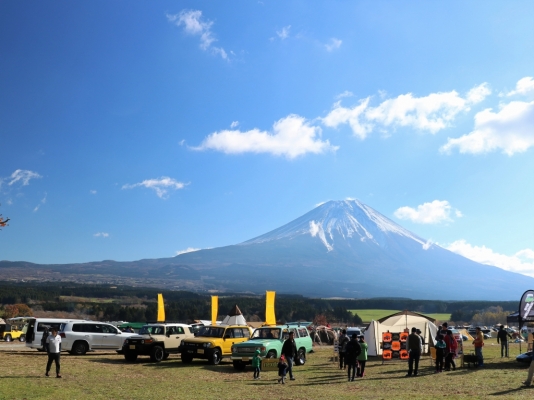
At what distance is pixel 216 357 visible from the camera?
21781 mm

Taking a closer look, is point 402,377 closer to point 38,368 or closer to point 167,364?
point 167,364

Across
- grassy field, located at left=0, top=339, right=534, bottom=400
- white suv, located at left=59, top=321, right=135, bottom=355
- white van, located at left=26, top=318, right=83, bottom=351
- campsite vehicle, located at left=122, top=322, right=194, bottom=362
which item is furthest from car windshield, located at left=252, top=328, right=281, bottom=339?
white van, located at left=26, top=318, right=83, bottom=351

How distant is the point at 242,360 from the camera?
65.5 feet

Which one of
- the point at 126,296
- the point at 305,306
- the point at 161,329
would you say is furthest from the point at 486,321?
the point at 161,329

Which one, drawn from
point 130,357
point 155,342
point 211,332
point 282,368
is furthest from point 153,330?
point 282,368

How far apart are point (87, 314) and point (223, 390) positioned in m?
86.1

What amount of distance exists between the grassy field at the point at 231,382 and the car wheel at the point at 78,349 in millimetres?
2355

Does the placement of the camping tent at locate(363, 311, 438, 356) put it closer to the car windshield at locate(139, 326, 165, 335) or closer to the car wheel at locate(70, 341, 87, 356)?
the car windshield at locate(139, 326, 165, 335)

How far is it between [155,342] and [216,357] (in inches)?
115

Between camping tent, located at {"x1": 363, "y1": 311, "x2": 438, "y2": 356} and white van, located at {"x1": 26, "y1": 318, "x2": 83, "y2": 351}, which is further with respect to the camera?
camping tent, located at {"x1": 363, "y1": 311, "x2": 438, "y2": 356}

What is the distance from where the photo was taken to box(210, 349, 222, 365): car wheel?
21641mm

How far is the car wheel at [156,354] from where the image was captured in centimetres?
2294

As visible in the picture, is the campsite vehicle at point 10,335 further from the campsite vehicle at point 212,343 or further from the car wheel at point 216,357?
the car wheel at point 216,357

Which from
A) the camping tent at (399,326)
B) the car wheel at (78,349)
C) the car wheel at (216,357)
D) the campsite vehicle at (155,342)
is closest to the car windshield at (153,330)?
the campsite vehicle at (155,342)
